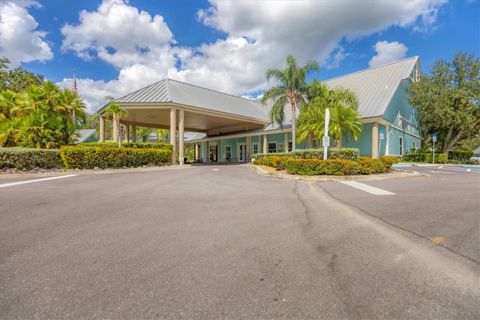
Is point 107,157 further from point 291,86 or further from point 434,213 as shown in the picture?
point 434,213

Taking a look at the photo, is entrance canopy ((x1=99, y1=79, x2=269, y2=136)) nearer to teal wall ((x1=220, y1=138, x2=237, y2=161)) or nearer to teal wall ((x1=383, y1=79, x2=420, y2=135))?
teal wall ((x1=220, y1=138, x2=237, y2=161))

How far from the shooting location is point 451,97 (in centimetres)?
2302

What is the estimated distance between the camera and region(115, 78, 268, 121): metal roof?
1970 cm

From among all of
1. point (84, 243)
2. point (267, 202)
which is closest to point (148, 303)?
point (84, 243)

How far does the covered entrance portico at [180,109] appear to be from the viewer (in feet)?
62.5

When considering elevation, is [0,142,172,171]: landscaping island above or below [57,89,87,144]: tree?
below

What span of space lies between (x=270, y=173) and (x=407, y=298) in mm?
11001

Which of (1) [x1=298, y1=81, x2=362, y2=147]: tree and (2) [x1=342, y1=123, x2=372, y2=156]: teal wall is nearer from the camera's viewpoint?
(1) [x1=298, y1=81, x2=362, y2=147]: tree

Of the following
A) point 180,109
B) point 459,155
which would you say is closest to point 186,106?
point 180,109

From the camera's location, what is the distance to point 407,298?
2.11m

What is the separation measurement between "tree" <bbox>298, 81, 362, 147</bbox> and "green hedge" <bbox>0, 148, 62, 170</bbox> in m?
15.9

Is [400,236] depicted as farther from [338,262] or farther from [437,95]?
[437,95]

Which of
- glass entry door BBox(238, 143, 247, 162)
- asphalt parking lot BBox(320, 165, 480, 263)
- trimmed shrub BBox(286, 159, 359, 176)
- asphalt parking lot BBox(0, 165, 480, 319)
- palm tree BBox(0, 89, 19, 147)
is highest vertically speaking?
palm tree BBox(0, 89, 19, 147)

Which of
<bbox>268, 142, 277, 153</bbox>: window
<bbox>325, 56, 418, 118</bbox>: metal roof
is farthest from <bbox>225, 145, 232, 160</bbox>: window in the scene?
<bbox>325, 56, 418, 118</bbox>: metal roof
